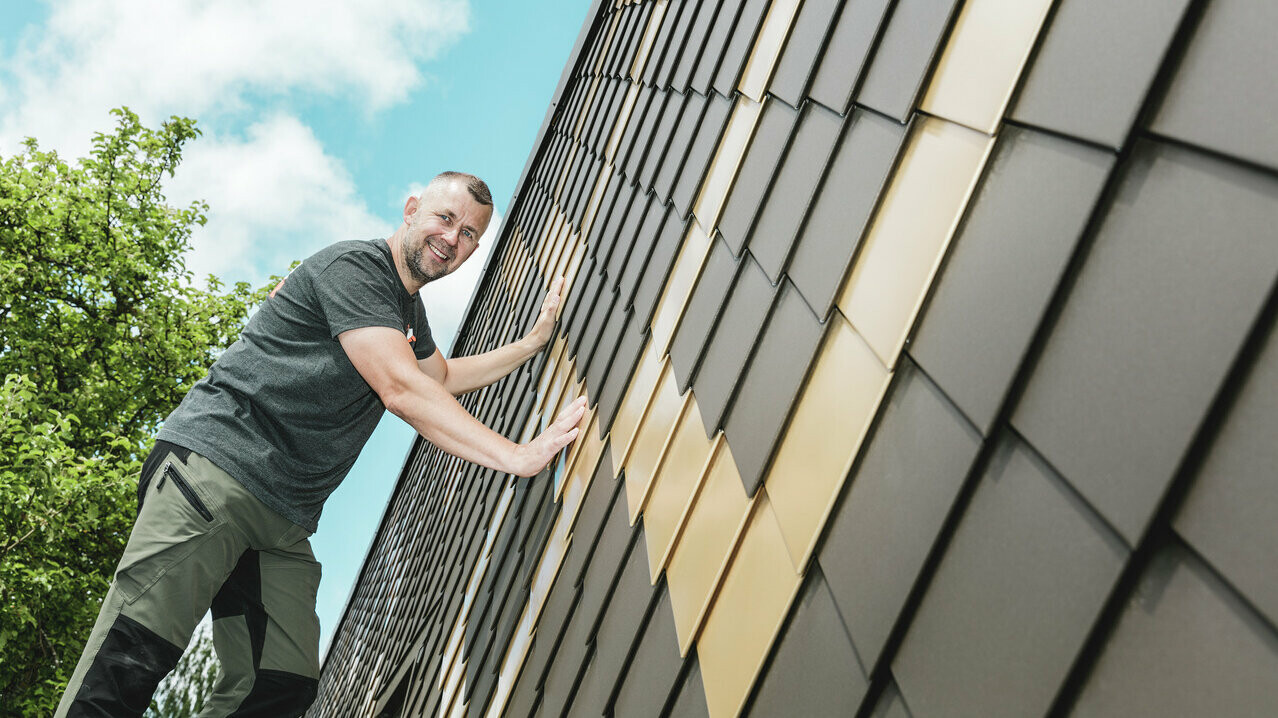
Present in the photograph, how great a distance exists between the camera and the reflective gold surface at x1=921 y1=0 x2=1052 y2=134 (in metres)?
0.96

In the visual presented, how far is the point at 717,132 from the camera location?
224 cm

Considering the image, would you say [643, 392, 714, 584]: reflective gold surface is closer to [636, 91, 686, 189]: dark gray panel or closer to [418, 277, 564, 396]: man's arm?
[636, 91, 686, 189]: dark gray panel

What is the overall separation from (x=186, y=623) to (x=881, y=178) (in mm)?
3171

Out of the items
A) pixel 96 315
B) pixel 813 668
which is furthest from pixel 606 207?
pixel 96 315

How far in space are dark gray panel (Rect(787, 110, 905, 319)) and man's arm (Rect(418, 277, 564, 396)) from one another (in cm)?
244

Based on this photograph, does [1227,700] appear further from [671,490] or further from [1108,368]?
[671,490]

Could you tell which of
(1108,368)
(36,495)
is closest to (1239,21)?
(1108,368)

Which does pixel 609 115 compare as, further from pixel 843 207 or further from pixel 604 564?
pixel 843 207

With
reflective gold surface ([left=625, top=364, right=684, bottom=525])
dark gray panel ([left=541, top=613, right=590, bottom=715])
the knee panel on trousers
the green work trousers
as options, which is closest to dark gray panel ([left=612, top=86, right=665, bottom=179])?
reflective gold surface ([left=625, top=364, right=684, bottom=525])

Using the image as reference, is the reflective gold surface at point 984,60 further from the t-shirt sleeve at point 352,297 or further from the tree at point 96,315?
the tree at point 96,315

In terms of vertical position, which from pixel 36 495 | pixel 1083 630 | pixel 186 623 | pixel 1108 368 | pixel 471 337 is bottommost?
pixel 36 495

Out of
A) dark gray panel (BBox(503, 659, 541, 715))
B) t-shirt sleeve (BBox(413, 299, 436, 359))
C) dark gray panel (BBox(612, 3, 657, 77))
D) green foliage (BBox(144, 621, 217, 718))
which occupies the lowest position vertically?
green foliage (BBox(144, 621, 217, 718))

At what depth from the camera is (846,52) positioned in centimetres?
149

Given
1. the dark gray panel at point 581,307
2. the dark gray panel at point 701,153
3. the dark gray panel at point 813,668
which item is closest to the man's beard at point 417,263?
the dark gray panel at point 581,307
